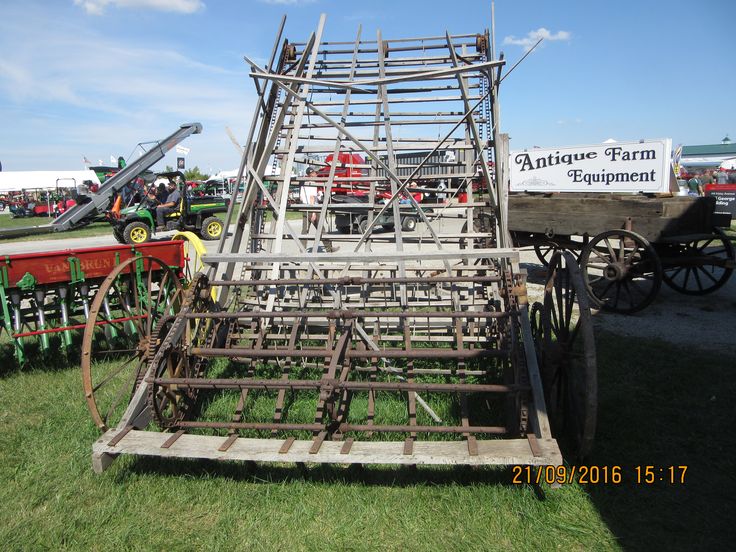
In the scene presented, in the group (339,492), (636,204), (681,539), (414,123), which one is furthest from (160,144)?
(681,539)

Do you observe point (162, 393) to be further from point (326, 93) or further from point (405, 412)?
point (326, 93)

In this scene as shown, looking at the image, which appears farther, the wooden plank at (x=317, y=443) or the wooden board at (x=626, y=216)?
the wooden board at (x=626, y=216)

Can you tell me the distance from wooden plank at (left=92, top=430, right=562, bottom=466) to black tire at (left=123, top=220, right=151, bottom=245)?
41.0 ft

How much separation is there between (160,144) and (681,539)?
60.3 ft

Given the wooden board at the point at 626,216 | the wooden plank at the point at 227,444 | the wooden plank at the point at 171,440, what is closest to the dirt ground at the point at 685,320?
the wooden board at the point at 626,216

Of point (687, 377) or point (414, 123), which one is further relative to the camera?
point (414, 123)

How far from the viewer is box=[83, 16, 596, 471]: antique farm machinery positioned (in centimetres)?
316

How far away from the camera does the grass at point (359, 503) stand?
281cm

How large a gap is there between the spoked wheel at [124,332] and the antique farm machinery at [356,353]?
0.13 ft

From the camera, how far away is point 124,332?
16.4ft

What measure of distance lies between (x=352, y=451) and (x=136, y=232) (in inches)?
530

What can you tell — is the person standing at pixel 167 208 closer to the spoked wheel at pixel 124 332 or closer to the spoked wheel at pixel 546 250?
the spoked wheel at pixel 124 332

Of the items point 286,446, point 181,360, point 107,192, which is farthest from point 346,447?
point 107,192

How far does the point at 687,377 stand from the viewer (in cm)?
476
